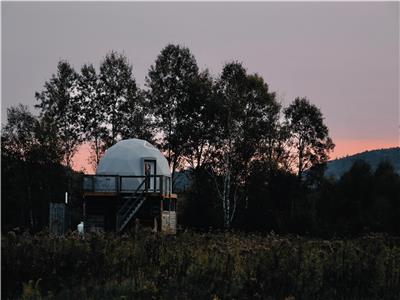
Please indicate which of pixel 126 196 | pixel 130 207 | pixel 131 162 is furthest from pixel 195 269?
pixel 131 162

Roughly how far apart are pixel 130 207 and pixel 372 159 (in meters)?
24.8

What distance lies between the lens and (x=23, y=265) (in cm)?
885

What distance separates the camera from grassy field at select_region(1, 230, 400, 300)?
26.2 ft

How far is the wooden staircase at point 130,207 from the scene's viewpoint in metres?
27.4

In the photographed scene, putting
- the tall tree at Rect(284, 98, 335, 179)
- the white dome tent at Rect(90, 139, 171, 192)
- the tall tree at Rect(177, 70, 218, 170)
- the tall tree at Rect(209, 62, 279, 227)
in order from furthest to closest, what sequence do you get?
the tall tree at Rect(284, 98, 335, 179) → the tall tree at Rect(177, 70, 218, 170) → the tall tree at Rect(209, 62, 279, 227) → the white dome tent at Rect(90, 139, 171, 192)

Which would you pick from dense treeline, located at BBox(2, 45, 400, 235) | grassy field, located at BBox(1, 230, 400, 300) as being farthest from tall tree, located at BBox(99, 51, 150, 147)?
grassy field, located at BBox(1, 230, 400, 300)

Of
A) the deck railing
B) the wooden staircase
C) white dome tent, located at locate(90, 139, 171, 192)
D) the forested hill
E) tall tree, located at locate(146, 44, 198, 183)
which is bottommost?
the wooden staircase

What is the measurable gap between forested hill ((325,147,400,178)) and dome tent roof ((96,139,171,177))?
32.9 ft

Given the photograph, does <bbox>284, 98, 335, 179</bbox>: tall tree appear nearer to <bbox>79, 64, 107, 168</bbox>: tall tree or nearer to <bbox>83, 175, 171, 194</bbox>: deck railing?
<bbox>79, 64, 107, 168</bbox>: tall tree

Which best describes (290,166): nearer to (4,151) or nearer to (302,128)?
(302,128)

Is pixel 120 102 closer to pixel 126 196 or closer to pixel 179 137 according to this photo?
pixel 179 137

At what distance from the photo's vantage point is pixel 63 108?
4334cm

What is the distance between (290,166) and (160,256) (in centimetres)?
3651

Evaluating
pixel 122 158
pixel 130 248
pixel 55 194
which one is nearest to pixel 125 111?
pixel 55 194
